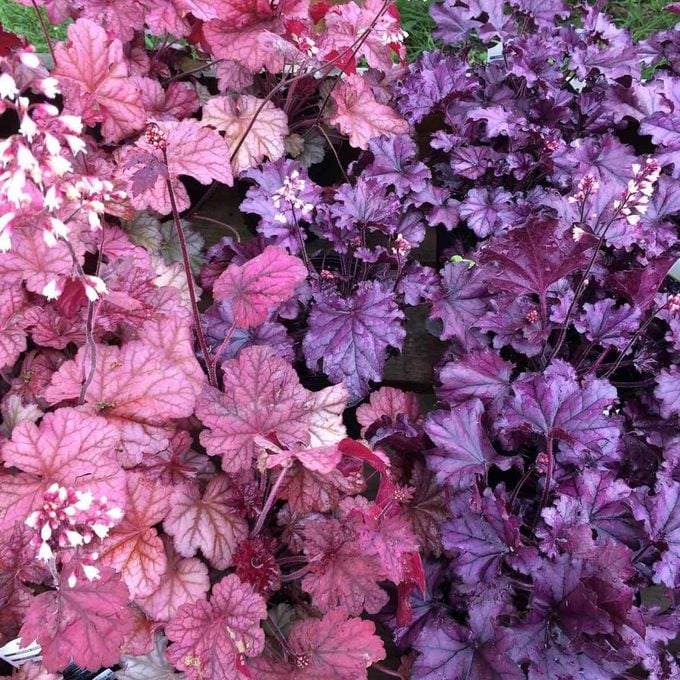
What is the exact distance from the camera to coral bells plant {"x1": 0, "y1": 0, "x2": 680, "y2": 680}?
105 cm

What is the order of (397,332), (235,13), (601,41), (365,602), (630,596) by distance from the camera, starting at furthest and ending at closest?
(601,41) → (235,13) → (397,332) → (365,602) → (630,596)

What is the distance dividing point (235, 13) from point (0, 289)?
882 millimetres

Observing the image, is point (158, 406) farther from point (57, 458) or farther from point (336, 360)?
point (336, 360)

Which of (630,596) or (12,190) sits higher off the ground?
(12,190)

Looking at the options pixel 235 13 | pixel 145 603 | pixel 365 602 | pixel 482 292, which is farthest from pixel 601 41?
pixel 145 603

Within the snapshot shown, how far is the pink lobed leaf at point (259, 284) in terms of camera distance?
3.80 ft

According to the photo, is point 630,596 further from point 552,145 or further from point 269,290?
point 552,145

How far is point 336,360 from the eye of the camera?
1.43 m

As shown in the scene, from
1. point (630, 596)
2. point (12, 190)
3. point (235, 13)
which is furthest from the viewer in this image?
point (235, 13)

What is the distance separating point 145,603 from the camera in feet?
3.81

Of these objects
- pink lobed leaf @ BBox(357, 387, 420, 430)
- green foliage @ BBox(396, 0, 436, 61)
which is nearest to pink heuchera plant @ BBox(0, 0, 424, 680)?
pink lobed leaf @ BBox(357, 387, 420, 430)

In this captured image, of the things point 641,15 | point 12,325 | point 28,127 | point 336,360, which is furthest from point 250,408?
point 641,15

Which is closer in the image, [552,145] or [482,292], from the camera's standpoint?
[482,292]

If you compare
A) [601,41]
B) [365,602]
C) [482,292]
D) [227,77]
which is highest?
[601,41]
